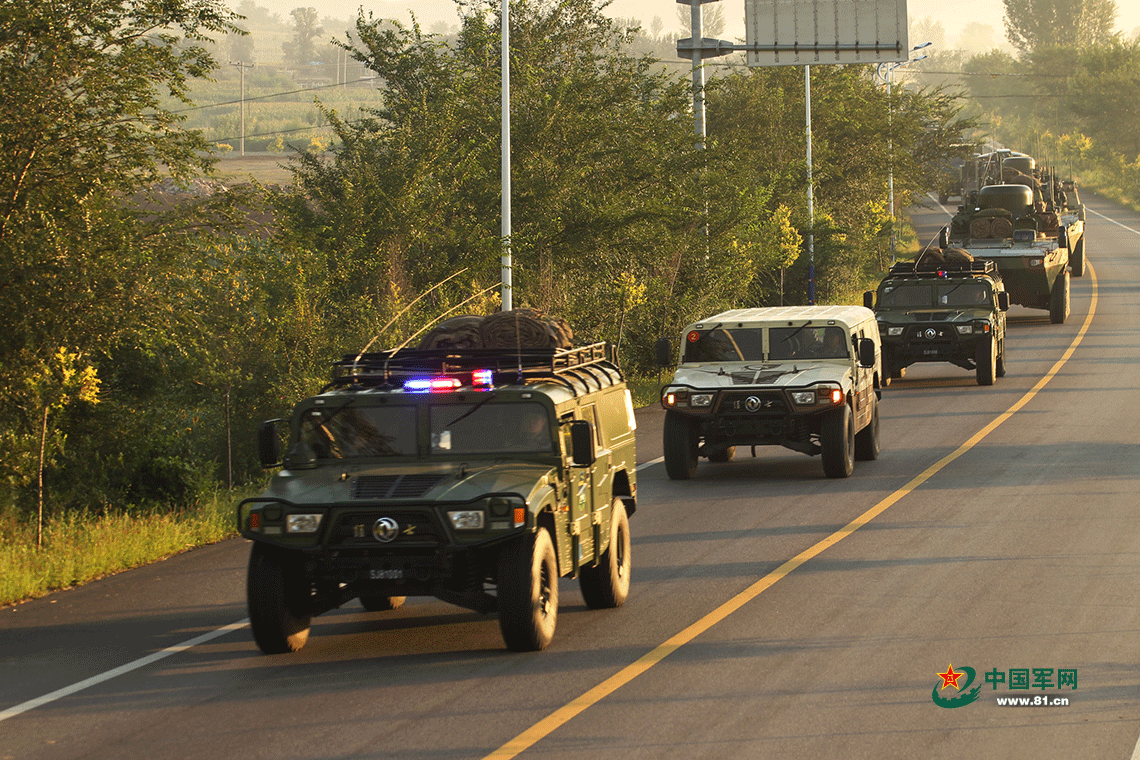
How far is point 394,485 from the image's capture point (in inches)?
342

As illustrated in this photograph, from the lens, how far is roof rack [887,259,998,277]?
2625 centimetres

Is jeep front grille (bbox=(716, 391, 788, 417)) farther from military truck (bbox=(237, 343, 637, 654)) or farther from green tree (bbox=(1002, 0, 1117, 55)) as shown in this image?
green tree (bbox=(1002, 0, 1117, 55))

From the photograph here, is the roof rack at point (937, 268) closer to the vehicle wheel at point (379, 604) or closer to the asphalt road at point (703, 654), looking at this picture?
the asphalt road at point (703, 654)

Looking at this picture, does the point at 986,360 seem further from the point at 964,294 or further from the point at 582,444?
the point at 582,444

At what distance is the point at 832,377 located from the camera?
1568 centimetres

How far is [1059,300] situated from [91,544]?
96.6 ft

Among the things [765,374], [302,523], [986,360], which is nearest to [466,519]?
[302,523]

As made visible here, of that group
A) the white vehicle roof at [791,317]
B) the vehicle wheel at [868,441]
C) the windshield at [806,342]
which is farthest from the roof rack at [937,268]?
the windshield at [806,342]

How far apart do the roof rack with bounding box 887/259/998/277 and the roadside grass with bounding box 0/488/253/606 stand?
50.7 ft

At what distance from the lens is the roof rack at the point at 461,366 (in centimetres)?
969

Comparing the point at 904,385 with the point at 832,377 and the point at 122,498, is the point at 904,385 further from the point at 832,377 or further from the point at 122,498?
the point at 122,498

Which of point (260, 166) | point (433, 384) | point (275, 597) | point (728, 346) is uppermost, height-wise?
point (260, 166)

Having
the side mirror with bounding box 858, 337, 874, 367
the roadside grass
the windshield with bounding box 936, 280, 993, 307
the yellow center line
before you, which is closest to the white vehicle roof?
the side mirror with bounding box 858, 337, 874, 367

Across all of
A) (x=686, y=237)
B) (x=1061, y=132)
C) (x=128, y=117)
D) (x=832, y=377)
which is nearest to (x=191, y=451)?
(x=128, y=117)
